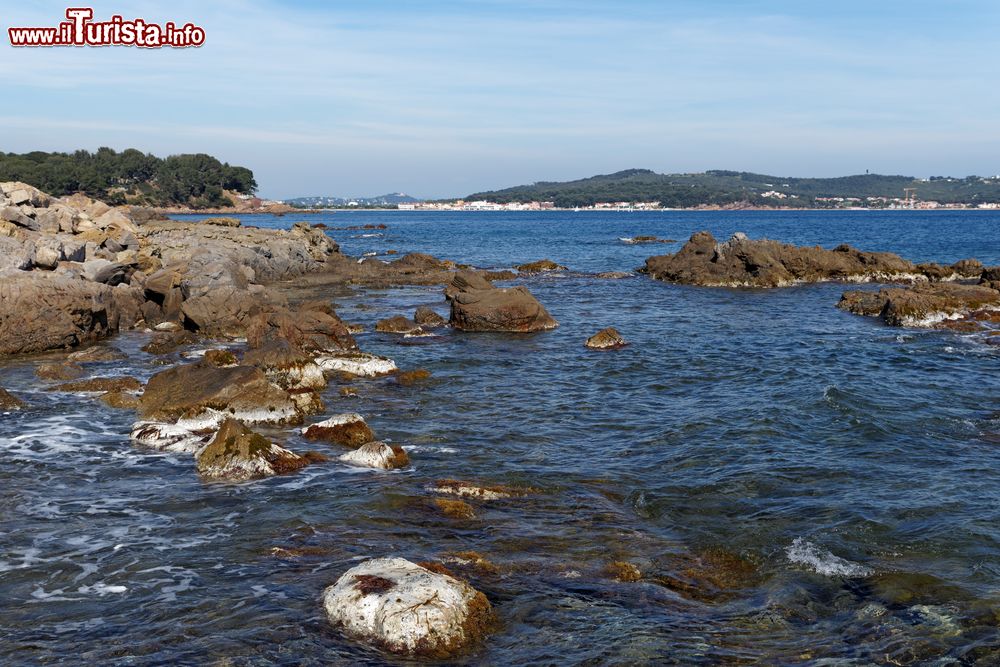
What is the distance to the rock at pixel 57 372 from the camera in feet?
72.7

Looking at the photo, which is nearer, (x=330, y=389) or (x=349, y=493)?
(x=349, y=493)

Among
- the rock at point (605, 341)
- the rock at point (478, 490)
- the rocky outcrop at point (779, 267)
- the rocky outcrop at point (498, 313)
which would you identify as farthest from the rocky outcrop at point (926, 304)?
the rock at point (478, 490)

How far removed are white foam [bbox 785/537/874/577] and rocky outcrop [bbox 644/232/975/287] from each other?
37636 mm

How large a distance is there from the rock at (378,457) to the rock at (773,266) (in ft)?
118

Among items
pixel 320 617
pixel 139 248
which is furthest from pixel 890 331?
pixel 139 248

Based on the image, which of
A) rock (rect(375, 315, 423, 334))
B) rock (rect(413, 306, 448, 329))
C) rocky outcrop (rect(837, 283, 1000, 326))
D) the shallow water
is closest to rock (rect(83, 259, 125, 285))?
the shallow water

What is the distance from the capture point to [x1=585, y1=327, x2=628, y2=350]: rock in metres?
28.7

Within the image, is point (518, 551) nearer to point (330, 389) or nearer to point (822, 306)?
A: point (330, 389)

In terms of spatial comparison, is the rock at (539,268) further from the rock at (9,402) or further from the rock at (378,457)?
the rock at (378,457)

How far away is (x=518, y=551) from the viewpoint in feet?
38.7

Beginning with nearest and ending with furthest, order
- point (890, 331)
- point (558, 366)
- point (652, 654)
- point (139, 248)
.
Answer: point (652, 654)
point (558, 366)
point (890, 331)
point (139, 248)

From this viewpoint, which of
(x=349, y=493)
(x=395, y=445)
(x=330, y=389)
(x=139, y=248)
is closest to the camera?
(x=349, y=493)

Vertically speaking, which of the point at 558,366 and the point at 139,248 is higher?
the point at 139,248

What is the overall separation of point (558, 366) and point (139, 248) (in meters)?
27.6
